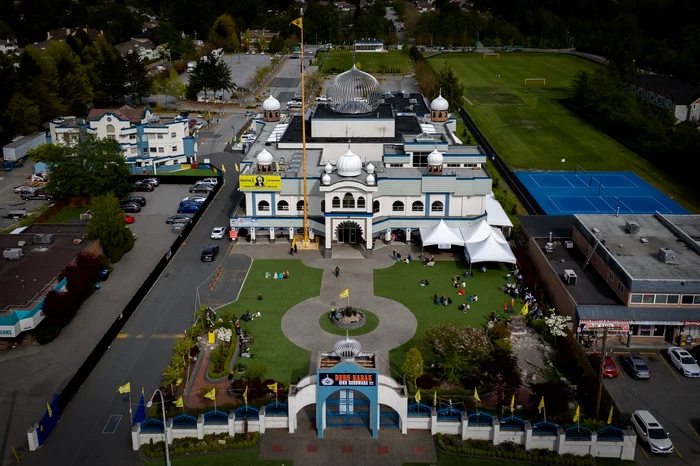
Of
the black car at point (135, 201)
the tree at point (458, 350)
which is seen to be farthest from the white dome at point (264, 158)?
the tree at point (458, 350)

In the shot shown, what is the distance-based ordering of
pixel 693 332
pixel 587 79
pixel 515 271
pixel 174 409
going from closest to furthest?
pixel 174 409 < pixel 693 332 < pixel 515 271 < pixel 587 79

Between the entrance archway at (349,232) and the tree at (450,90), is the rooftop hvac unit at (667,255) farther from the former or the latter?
the tree at (450,90)

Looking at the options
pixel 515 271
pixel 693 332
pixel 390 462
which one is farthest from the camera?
pixel 515 271

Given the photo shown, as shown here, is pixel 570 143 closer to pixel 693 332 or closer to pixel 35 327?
pixel 693 332

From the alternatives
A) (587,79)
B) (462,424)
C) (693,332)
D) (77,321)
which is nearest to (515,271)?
(693,332)

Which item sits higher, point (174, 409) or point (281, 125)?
point (281, 125)

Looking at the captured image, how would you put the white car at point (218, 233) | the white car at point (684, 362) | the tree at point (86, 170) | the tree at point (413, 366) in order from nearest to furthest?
the tree at point (413, 366) < the white car at point (684, 362) < the white car at point (218, 233) < the tree at point (86, 170)

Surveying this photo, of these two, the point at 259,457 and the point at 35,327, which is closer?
the point at 259,457
